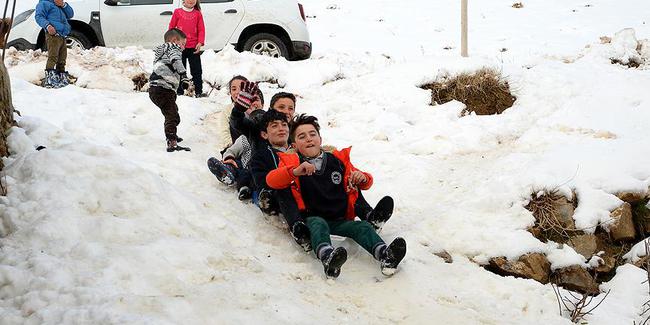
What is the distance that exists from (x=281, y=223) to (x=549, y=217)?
2190 mm

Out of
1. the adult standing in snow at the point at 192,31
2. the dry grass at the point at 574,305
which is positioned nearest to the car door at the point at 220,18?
the adult standing in snow at the point at 192,31

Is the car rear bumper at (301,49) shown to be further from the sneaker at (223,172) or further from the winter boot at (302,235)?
the winter boot at (302,235)

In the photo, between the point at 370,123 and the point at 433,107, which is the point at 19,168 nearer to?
the point at 370,123

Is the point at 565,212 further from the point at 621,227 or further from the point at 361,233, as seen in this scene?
A: the point at 361,233

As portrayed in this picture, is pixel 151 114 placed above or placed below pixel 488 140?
above

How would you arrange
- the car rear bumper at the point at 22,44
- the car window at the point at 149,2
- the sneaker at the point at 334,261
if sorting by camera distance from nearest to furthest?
the sneaker at the point at 334,261, the car rear bumper at the point at 22,44, the car window at the point at 149,2

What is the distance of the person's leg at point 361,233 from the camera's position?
3.69 metres

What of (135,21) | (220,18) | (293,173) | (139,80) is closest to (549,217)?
(293,173)

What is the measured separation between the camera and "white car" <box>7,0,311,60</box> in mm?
9117

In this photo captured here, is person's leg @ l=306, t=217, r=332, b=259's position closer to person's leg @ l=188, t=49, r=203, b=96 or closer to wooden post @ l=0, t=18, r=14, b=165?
wooden post @ l=0, t=18, r=14, b=165

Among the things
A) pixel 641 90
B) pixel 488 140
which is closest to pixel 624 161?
pixel 488 140

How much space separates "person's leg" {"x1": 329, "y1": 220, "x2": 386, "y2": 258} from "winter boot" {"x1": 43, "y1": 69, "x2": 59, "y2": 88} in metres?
5.69

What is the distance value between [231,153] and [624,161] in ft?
12.0

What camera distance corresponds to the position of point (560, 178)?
4.69 meters
